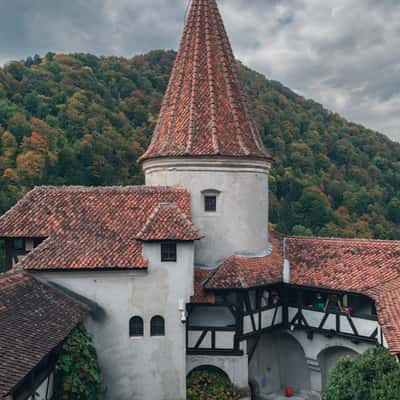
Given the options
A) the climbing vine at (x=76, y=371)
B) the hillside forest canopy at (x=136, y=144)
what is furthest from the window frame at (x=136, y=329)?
the hillside forest canopy at (x=136, y=144)

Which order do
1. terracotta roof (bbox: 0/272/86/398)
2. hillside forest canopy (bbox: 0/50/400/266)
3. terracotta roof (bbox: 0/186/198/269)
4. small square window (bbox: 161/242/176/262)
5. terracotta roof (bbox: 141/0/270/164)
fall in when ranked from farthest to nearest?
hillside forest canopy (bbox: 0/50/400/266) → terracotta roof (bbox: 141/0/270/164) → small square window (bbox: 161/242/176/262) → terracotta roof (bbox: 0/186/198/269) → terracotta roof (bbox: 0/272/86/398)

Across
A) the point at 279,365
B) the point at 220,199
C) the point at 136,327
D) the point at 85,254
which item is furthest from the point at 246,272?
the point at 85,254

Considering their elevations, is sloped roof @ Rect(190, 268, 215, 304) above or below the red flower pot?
above

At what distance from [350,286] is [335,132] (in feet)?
193

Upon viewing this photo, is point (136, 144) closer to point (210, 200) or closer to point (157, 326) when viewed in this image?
point (210, 200)

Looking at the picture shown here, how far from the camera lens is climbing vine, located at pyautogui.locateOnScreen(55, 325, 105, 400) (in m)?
14.5

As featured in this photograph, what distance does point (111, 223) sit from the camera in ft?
60.9

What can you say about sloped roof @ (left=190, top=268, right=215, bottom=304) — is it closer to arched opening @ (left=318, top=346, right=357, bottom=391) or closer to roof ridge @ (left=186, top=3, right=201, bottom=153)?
roof ridge @ (left=186, top=3, right=201, bottom=153)

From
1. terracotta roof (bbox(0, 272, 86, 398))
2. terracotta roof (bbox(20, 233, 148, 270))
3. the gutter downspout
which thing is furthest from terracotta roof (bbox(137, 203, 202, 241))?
the gutter downspout

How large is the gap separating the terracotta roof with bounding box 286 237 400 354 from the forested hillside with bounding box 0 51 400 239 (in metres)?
26.5

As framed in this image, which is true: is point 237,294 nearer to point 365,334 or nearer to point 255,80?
point 365,334

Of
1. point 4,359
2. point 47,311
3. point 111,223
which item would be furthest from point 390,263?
point 4,359

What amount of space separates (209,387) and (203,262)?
4.64m

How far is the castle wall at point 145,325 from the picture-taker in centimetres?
1753
